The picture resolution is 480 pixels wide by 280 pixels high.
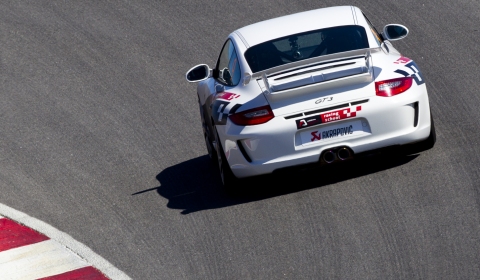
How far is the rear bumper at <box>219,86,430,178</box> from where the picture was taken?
26.7 feet

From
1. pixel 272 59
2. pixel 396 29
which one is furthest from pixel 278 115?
pixel 396 29

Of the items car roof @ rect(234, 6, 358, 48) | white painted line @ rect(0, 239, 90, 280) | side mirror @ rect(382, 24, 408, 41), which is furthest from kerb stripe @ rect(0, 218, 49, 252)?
side mirror @ rect(382, 24, 408, 41)

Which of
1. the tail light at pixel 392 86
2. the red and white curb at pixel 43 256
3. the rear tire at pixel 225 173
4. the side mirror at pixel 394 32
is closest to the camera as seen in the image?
the red and white curb at pixel 43 256

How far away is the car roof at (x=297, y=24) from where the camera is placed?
907cm

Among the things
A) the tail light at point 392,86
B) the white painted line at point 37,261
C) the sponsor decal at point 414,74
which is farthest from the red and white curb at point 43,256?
the sponsor decal at point 414,74

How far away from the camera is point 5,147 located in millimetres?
11219

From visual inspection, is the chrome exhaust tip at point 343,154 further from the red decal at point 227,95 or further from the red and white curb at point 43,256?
the red and white curb at point 43,256

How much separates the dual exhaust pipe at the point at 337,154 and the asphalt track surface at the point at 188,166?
13.6 inches

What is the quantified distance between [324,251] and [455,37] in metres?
6.11

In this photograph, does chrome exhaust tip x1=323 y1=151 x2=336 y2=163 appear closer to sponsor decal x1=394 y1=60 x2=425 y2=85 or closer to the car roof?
sponsor decal x1=394 y1=60 x2=425 y2=85

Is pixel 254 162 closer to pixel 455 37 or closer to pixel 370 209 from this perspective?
pixel 370 209

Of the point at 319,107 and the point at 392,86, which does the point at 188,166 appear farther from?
the point at 392,86

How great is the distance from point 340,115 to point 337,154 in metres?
0.36

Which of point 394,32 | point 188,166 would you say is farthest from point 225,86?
point 394,32
